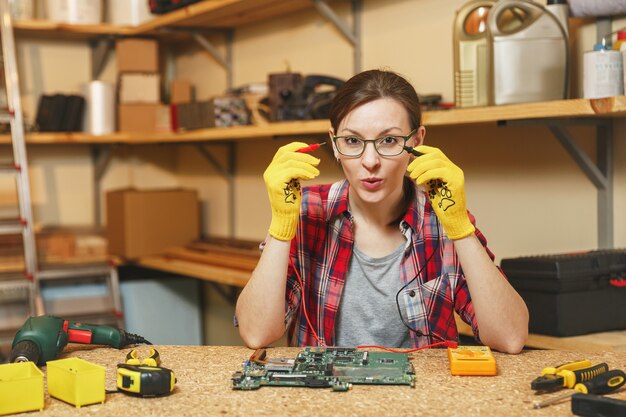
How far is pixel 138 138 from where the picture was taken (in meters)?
4.14

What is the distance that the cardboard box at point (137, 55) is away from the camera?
4.29 meters

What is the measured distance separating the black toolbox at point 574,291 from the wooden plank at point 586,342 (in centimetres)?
2

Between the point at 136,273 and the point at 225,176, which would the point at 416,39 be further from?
the point at 136,273

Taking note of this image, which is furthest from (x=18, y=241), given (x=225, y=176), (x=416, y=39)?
(x=416, y=39)

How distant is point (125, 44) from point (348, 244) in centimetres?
269

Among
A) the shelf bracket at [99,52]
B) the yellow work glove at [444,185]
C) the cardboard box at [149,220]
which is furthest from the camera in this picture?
the shelf bracket at [99,52]

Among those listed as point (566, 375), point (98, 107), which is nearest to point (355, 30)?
point (98, 107)

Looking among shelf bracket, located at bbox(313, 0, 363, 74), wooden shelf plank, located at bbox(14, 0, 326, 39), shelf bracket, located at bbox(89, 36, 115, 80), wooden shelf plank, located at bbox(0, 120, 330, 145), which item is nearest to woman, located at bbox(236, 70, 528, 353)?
wooden shelf plank, located at bbox(0, 120, 330, 145)

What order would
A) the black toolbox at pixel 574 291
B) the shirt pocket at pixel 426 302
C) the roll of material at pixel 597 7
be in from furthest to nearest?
the roll of material at pixel 597 7, the black toolbox at pixel 574 291, the shirt pocket at pixel 426 302

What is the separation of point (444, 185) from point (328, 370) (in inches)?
19.3

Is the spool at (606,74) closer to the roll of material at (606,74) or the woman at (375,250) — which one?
the roll of material at (606,74)

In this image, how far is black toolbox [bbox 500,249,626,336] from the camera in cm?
220

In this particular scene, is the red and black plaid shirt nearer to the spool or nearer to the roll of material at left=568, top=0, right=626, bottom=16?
the spool

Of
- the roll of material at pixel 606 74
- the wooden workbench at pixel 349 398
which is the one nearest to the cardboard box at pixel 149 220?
the roll of material at pixel 606 74
